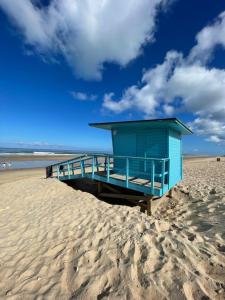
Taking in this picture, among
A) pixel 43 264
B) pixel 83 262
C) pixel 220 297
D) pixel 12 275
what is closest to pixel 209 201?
pixel 220 297

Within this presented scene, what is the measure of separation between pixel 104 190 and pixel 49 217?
440 centimetres

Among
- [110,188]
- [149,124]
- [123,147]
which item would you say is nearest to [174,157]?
[149,124]

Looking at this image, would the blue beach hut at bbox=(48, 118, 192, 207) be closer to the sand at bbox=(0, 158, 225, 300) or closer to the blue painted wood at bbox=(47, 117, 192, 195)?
the blue painted wood at bbox=(47, 117, 192, 195)

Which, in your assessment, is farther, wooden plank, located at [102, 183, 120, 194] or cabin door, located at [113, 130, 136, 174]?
cabin door, located at [113, 130, 136, 174]

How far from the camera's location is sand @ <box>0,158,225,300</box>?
9.06ft

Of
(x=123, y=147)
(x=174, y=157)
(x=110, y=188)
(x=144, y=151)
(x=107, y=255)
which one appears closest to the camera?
(x=107, y=255)

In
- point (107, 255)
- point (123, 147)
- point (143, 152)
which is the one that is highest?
point (123, 147)

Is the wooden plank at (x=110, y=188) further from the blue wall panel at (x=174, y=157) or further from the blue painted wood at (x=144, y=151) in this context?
the blue wall panel at (x=174, y=157)

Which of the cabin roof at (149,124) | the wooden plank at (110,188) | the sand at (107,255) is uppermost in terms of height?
the cabin roof at (149,124)

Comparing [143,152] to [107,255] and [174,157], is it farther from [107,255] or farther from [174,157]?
[107,255]

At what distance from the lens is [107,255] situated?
354 centimetres

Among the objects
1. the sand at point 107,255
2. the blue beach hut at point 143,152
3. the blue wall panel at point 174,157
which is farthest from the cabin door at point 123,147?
the sand at point 107,255

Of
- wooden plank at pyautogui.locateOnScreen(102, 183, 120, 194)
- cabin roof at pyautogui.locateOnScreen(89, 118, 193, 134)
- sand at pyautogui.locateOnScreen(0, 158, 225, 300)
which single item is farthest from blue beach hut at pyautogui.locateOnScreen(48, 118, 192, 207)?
sand at pyautogui.locateOnScreen(0, 158, 225, 300)

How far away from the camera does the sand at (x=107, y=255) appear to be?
276 centimetres
